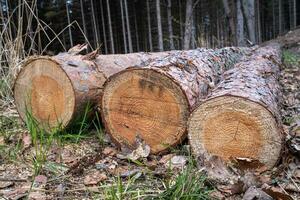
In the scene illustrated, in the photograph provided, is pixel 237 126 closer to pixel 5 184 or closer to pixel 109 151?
pixel 109 151

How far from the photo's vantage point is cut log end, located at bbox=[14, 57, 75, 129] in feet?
7.72

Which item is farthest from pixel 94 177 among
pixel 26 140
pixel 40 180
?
pixel 26 140

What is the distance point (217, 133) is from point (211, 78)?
2.37 ft

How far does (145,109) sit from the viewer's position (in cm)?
214

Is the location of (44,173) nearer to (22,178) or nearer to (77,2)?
(22,178)

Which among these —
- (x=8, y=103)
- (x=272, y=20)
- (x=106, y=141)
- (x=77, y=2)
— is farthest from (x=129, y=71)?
(x=272, y=20)

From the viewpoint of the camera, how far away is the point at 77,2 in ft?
41.9

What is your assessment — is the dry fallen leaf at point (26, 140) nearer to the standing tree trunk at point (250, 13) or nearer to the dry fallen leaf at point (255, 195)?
the dry fallen leaf at point (255, 195)

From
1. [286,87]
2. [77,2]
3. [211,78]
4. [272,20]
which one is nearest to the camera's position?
[211,78]

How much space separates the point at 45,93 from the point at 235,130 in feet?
4.41

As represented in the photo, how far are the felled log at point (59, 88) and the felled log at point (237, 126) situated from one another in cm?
83

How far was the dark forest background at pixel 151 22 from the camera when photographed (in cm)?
927

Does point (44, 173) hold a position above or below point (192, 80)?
below

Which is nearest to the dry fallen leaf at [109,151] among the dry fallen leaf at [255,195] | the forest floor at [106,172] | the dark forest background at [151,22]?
the forest floor at [106,172]
